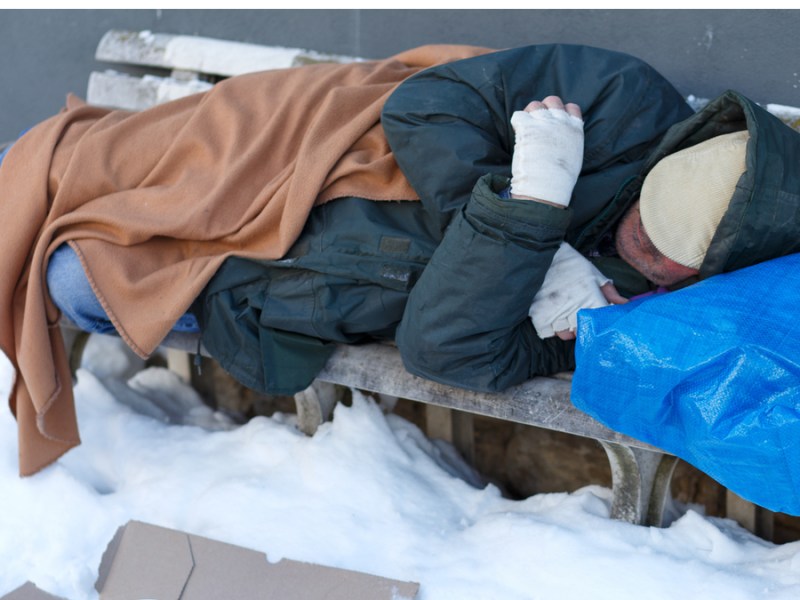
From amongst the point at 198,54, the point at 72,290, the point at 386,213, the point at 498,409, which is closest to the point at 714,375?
the point at 498,409

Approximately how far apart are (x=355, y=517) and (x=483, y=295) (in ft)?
1.78

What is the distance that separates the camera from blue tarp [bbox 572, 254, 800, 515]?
4.43 ft

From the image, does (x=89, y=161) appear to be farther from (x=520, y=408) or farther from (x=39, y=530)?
(x=520, y=408)

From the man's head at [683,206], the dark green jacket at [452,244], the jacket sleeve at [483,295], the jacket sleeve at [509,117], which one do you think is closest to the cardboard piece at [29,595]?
the dark green jacket at [452,244]

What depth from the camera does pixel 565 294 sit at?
1644 millimetres

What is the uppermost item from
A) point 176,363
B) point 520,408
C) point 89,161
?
point 89,161

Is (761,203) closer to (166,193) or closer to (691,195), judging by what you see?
(691,195)

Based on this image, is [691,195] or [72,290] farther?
[72,290]

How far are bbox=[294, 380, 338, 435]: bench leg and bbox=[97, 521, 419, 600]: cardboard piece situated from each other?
381mm

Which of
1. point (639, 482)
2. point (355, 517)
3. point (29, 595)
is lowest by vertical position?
point (29, 595)
